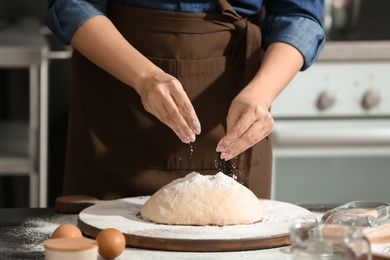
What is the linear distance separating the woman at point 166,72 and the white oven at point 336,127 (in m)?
0.71

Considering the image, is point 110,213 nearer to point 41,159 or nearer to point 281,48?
point 281,48

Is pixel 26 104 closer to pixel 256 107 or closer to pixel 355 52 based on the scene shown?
A: pixel 355 52

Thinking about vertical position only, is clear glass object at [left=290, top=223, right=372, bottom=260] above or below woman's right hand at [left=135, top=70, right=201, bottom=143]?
below

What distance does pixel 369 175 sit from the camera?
8.73ft

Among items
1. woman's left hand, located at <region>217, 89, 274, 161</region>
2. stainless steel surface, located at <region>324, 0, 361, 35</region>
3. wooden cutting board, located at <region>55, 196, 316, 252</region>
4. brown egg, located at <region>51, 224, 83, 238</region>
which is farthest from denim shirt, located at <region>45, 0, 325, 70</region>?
stainless steel surface, located at <region>324, 0, 361, 35</region>

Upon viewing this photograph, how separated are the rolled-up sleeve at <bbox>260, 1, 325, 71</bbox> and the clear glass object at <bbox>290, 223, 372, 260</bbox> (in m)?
0.73

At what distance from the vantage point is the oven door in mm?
2568

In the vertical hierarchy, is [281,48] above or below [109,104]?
above

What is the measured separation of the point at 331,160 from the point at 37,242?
1.42 m

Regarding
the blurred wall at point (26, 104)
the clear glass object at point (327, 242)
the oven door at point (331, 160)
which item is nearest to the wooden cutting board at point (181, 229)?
the clear glass object at point (327, 242)

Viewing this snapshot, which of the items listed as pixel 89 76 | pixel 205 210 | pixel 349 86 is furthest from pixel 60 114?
pixel 205 210

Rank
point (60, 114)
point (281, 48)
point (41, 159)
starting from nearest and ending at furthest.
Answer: point (281, 48) → point (41, 159) → point (60, 114)

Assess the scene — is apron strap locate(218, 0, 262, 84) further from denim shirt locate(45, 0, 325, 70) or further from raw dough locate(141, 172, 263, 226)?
raw dough locate(141, 172, 263, 226)

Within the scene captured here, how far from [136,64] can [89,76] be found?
0.22 m
